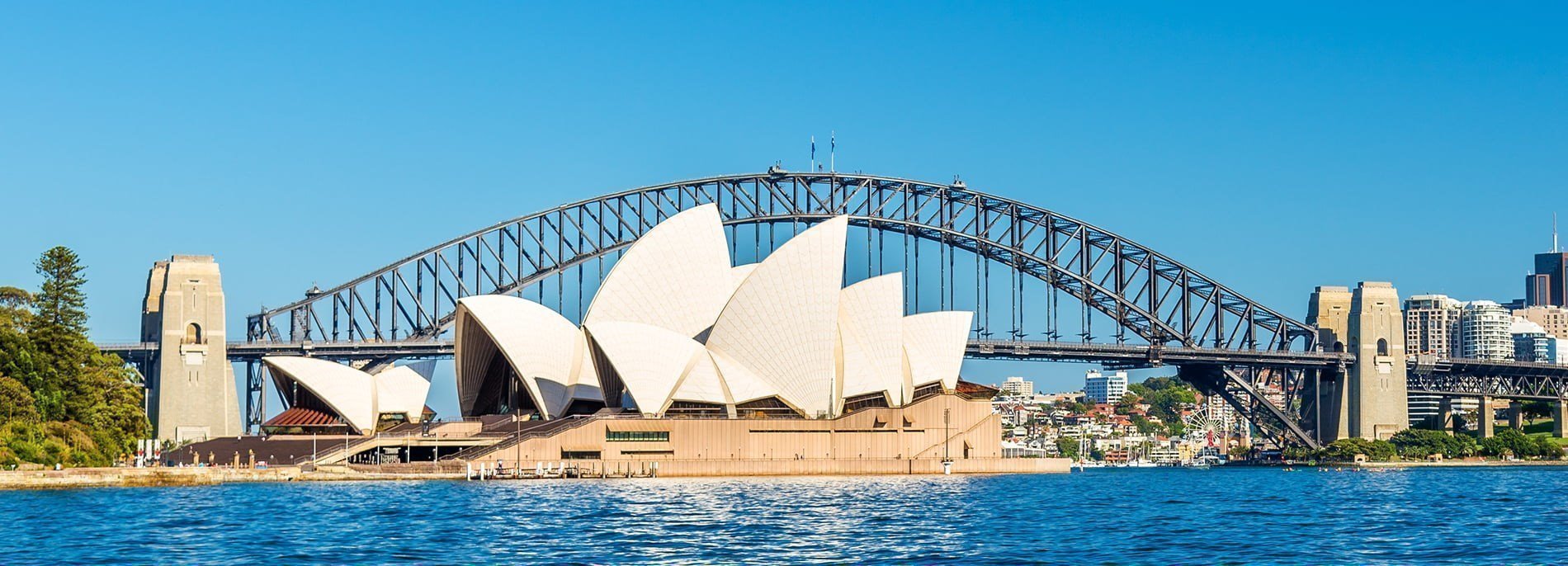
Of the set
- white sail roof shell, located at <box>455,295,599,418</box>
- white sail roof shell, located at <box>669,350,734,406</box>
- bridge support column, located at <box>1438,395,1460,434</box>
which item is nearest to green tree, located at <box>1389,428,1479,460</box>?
bridge support column, located at <box>1438,395,1460,434</box>

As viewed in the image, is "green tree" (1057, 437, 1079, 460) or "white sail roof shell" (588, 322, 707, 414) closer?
"white sail roof shell" (588, 322, 707, 414)

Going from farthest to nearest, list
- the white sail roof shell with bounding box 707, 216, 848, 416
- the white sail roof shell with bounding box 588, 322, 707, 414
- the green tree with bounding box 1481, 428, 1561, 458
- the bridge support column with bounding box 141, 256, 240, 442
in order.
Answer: the green tree with bounding box 1481, 428, 1561, 458 < the bridge support column with bounding box 141, 256, 240, 442 < the white sail roof shell with bounding box 588, 322, 707, 414 < the white sail roof shell with bounding box 707, 216, 848, 416

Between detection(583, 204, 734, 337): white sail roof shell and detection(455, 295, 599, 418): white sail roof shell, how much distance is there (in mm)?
2646

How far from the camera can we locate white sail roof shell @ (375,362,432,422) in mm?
97438

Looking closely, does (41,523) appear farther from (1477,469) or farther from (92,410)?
(1477,469)

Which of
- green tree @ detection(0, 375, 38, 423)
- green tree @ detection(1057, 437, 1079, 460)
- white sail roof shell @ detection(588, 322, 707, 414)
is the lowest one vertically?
green tree @ detection(1057, 437, 1079, 460)

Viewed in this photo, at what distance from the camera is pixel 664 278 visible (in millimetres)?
87375

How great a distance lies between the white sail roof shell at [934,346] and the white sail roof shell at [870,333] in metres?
3.57

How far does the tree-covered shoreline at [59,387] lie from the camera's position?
6969 centimetres

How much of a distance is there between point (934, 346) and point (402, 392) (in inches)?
1125

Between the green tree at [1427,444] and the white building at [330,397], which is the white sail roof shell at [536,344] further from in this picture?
the green tree at [1427,444]

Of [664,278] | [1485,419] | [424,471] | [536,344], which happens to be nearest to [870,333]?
[664,278]

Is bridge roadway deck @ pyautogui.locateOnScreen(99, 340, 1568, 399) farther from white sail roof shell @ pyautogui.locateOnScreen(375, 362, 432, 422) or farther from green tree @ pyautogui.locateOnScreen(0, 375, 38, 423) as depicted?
green tree @ pyautogui.locateOnScreen(0, 375, 38, 423)

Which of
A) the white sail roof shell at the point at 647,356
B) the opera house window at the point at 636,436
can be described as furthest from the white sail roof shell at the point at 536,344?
the opera house window at the point at 636,436
